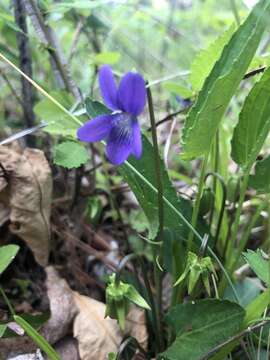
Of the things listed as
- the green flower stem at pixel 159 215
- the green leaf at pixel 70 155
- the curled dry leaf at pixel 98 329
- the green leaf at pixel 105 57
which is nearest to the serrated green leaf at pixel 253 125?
the green flower stem at pixel 159 215

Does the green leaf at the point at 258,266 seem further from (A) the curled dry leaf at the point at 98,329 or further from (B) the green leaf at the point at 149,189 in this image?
(A) the curled dry leaf at the point at 98,329

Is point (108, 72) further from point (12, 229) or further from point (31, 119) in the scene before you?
point (31, 119)

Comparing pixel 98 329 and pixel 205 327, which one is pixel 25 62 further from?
Result: pixel 205 327

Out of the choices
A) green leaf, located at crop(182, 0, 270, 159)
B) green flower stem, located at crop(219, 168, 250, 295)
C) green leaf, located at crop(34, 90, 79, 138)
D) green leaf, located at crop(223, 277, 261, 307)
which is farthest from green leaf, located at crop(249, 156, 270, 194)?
green leaf, located at crop(34, 90, 79, 138)

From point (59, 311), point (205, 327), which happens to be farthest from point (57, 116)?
point (205, 327)

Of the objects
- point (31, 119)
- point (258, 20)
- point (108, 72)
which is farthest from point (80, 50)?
point (258, 20)
